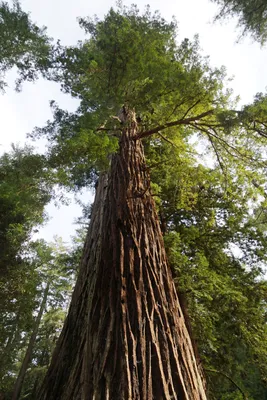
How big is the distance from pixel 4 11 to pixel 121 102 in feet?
6.62

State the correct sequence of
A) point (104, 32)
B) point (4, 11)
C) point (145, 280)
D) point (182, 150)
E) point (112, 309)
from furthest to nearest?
point (182, 150)
point (104, 32)
point (4, 11)
point (145, 280)
point (112, 309)

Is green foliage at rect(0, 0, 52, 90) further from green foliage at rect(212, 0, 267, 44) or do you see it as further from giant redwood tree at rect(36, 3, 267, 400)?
green foliage at rect(212, 0, 267, 44)

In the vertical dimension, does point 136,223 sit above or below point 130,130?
below

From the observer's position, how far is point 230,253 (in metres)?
6.14

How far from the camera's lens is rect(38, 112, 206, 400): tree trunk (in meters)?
1.78

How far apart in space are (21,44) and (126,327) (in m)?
4.33

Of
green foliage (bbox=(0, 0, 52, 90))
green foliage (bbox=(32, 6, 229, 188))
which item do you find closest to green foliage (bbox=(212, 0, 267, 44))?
green foliage (bbox=(32, 6, 229, 188))

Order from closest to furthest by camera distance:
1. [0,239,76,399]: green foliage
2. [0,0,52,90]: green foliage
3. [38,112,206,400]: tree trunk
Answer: [38,112,206,400]: tree trunk
[0,0,52,90]: green foliage
[0,239,76,399]: green foliage

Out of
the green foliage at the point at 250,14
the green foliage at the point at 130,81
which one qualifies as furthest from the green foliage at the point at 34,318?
the green foliage at the point at 250,14

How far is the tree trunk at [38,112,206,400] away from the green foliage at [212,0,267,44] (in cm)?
405

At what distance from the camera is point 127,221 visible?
302 cm

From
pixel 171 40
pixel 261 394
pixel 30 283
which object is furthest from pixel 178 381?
pixel 261 394

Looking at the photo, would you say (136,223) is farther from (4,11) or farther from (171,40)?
(171,40)

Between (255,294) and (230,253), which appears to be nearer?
(255,294)
